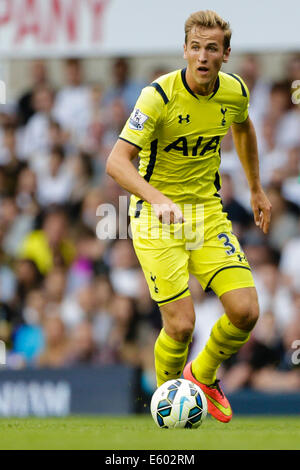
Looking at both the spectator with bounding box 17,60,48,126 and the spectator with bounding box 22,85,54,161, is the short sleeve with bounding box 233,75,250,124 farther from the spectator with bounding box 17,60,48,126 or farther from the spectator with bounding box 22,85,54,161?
the spectator with bounding box 17,60,48,126

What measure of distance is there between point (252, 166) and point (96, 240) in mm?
3898

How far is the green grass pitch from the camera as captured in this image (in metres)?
5.25

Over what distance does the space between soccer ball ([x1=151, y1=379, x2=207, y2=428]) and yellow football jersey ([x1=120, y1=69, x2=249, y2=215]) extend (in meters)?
1.33

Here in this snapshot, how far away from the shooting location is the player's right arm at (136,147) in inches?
239

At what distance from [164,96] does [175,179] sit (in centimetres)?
64

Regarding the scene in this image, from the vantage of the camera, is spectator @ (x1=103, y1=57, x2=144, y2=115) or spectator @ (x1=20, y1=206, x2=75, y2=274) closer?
spectator @ (x1=20, y1=206, x2=75, y2=274)

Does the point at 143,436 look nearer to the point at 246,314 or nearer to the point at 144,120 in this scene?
the point at 246,314

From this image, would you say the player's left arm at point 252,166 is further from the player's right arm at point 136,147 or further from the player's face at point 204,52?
the player's right arm at point 136,147

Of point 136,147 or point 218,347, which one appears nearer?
point 136,147

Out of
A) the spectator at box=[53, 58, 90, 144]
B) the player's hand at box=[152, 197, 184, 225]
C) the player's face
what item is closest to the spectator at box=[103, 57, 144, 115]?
the spectator at box=[53, 58, 90, 144]

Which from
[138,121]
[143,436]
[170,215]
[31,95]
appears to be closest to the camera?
[170,215]

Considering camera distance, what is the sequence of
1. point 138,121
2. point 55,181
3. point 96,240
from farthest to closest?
point 55,181, point 96,240, point 138,121

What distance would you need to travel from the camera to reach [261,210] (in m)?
7.19

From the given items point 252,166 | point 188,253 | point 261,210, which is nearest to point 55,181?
point 252,166
